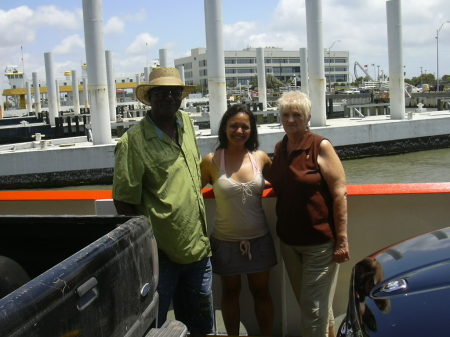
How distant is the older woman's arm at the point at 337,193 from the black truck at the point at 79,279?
104 centimetres

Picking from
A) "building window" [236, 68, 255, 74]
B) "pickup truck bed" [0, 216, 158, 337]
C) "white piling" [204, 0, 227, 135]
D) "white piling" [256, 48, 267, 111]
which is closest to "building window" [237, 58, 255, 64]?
"building window" [236, 68, 255, 74]

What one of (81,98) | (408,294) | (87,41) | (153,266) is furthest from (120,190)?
(81,98)

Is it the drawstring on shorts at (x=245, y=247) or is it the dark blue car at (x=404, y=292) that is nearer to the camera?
the dark blue car at (x=404, y=292)

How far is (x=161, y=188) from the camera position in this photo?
2.87 metres

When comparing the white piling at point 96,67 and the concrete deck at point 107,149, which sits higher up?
the white piling at point 96,67

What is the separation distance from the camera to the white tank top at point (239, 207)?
316cm

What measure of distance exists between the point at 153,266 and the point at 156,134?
852mm

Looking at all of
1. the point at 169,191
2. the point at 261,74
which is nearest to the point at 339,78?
the point at 261,74

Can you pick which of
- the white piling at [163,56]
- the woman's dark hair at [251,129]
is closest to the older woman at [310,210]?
the woman's dark hair at [251,129]

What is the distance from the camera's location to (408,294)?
6.61 feet

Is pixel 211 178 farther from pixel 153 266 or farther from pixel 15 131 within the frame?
pixel 15 131

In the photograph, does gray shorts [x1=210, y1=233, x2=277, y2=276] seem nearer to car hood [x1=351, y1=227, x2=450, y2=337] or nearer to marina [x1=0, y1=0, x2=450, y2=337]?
marina [x1=0, y1=0, x2=450, y2=337]

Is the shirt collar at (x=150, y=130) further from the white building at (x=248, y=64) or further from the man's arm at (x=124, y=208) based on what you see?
the white building at (x=248, y=64)

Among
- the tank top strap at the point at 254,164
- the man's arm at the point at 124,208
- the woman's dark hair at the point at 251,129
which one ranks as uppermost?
the woman's dark hair at the point at 251,129
